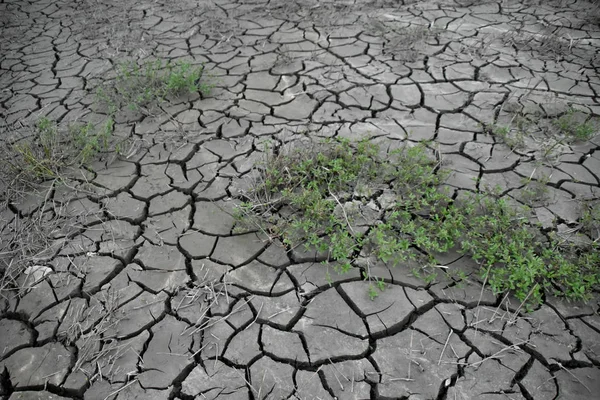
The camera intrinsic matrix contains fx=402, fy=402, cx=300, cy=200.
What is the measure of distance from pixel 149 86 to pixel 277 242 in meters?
2.43

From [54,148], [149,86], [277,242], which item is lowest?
[277,242]

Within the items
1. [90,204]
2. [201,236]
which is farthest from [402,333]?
[90,204]

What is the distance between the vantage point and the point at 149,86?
3.97 meters

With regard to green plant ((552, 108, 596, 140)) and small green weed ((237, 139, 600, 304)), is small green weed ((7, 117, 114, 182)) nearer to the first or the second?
small green weed ((237, 139, 600, 304))

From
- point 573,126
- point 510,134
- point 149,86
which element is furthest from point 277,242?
point 573,126

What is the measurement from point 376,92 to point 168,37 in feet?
9.47

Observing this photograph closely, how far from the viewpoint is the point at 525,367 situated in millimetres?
1854

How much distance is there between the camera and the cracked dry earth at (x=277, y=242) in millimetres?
1888

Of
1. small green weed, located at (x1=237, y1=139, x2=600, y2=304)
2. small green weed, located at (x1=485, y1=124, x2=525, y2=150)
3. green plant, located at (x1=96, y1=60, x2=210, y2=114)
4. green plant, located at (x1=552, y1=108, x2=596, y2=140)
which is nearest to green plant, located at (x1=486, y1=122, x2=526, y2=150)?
small green weed, located at (x1=485, y1=124, x2=525, y2=150)

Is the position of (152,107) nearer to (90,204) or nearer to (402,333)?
(90,204)

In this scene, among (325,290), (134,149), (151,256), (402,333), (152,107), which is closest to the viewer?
(402,333)

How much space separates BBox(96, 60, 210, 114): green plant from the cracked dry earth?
15 cm

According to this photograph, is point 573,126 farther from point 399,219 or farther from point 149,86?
point 149,86

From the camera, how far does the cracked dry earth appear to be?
1.89 meters
